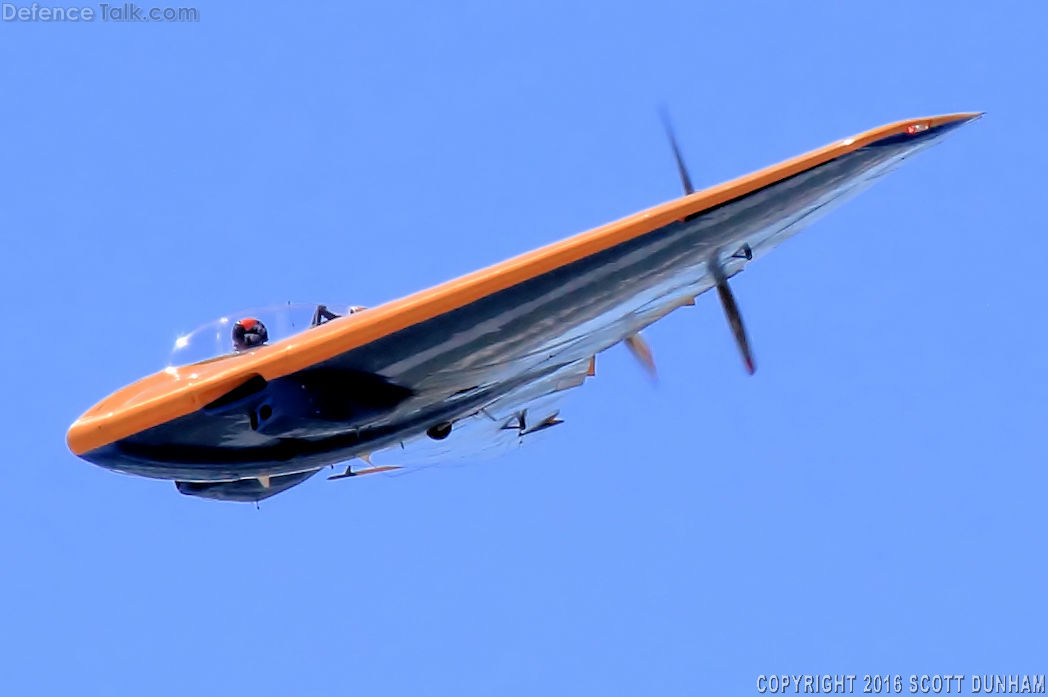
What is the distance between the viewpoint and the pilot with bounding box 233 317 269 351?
2536 centimetres

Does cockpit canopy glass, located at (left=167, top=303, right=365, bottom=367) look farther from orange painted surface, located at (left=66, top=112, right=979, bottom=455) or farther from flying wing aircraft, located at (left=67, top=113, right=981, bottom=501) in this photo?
orange painted surface, located at (left=66, top=112, right=979, bottom=455)

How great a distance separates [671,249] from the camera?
72.3ft

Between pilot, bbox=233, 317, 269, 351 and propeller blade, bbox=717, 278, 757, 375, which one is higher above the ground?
pilot, bbox=233, 317, 269, 351

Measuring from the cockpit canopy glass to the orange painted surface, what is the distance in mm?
2348

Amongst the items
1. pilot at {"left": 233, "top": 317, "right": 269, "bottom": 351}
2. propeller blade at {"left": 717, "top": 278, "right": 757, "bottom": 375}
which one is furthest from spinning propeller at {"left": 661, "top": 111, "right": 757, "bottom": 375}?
pilot at {"left": 233, "top": 317, "right": 269, "bottom": 351}

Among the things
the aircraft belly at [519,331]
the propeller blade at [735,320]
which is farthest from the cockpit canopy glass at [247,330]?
the propeller blade at [735,320]

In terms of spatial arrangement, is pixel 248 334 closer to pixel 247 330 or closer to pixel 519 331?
pixel 247 330

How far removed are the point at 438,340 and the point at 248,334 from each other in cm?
463

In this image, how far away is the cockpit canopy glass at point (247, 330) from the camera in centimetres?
2542

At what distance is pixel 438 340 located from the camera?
22.2 m

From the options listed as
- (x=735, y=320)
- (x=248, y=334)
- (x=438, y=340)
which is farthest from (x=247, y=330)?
(x=735, y=320)

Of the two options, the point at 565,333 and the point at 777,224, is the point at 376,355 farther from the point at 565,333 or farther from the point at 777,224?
the point at 777,224

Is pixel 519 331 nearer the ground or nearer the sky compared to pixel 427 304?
nearer the ground

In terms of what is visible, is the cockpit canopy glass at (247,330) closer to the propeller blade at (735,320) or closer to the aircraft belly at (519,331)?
the aircraft belly at (519,331)
